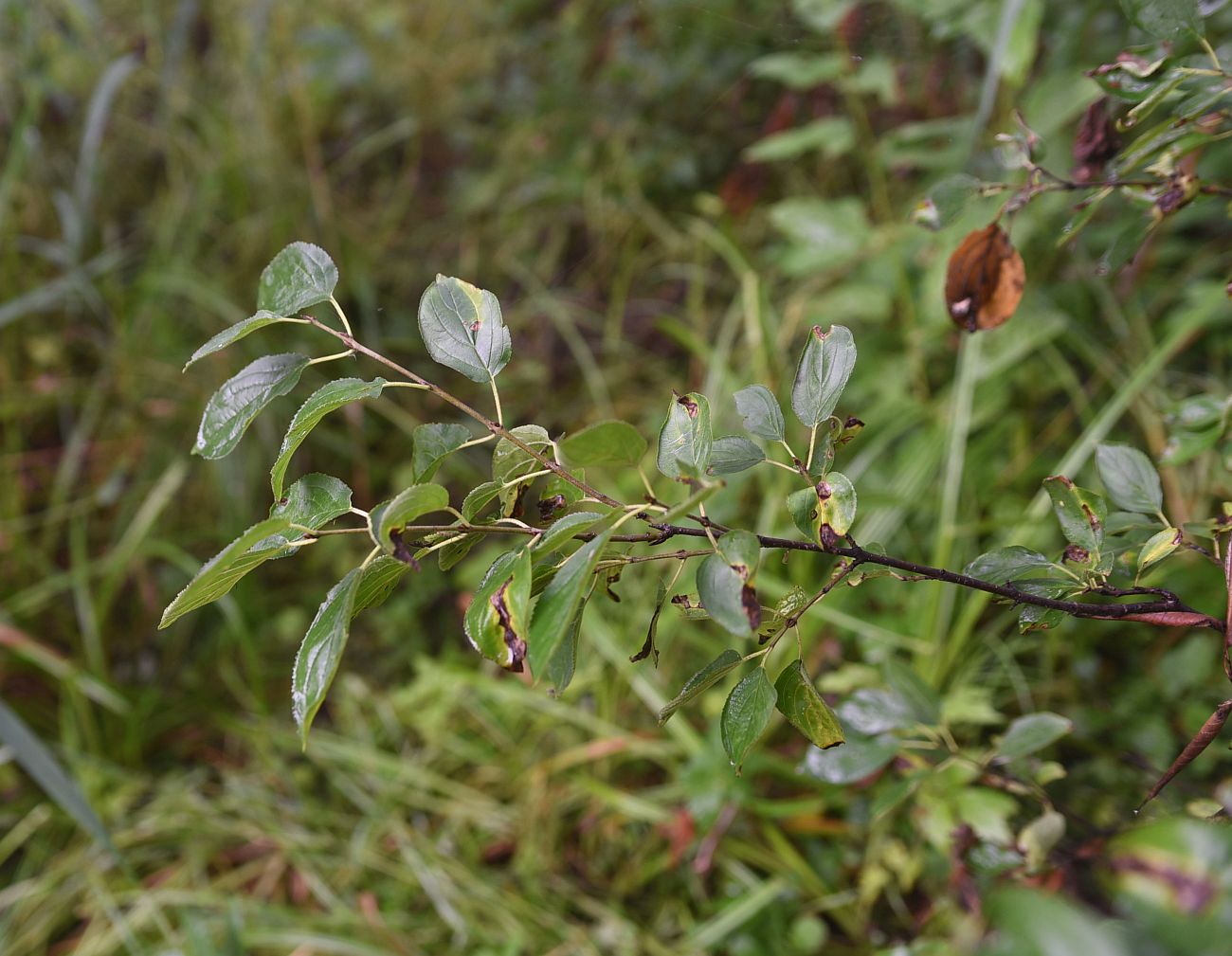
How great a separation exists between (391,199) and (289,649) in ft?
3.87

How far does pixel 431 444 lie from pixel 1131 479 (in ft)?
1.18

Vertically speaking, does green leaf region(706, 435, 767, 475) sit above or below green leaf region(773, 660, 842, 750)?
above

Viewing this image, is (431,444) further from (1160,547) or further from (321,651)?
(1160,547)

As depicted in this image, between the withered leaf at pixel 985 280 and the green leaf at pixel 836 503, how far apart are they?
0.60 feet

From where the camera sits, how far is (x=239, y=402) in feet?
1.25

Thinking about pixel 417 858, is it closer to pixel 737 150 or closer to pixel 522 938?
pixel 522 938

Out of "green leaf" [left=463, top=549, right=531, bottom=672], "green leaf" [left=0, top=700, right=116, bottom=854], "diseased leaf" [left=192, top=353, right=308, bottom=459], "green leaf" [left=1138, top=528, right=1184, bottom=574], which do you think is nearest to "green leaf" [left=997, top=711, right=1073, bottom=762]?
"green leaf" [left=1138, top=528, right=1184, bottom=574]

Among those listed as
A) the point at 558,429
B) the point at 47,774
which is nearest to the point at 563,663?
the point at 47,774

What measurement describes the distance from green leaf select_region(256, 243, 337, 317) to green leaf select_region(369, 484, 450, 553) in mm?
116

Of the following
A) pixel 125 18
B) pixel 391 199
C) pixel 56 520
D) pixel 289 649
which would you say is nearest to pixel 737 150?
pixel 391 199

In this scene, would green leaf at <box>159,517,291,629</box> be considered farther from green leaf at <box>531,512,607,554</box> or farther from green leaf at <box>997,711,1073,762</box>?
green leaf at <box>997,711,1073,762</box>

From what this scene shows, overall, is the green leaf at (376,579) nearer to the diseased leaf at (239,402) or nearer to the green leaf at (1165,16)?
the diseased leaf at (239,402)

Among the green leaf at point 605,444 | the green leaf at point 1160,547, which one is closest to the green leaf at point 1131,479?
the green leaf at point 1160,547

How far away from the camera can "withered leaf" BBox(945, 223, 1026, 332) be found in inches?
19.4
